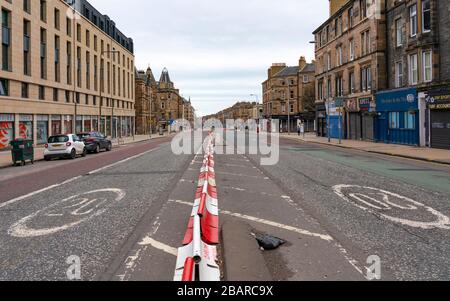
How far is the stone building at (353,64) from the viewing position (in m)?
33.6

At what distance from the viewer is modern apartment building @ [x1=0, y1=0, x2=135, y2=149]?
31047 mm

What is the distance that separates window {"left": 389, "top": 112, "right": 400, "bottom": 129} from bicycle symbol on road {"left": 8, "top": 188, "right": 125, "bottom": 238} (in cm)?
2678

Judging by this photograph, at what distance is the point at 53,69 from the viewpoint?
38.9m

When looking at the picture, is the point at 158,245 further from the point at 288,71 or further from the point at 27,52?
the point at 288,71

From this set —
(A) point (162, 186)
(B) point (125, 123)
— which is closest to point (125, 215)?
(A) point (162, 186)

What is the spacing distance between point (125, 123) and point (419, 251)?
68833 millimetres

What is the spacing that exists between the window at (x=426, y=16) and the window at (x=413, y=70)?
81.5 inches

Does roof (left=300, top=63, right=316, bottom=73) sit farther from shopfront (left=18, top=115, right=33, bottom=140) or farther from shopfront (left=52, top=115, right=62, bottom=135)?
shopfront (left=18, top=115, right=33, bottom=140)

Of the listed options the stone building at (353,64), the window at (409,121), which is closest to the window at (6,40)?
the stone building at (353,64)

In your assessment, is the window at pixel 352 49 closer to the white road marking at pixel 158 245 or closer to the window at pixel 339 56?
the window at pixel 339 56

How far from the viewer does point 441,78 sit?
25.5 m

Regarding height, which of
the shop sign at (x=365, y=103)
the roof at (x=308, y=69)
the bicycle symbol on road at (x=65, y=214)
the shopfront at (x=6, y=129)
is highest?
the roof at (x=308, y=69)

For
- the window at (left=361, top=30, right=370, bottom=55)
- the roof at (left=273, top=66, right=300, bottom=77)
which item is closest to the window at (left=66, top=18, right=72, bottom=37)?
the window at (left=361, top=30, right=370, bottom=55)

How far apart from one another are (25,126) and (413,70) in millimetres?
31666
